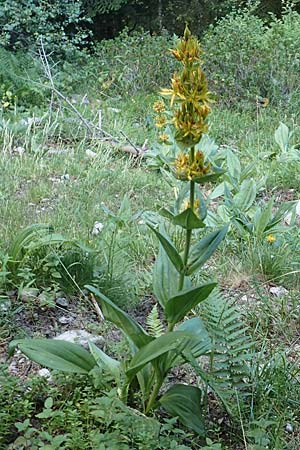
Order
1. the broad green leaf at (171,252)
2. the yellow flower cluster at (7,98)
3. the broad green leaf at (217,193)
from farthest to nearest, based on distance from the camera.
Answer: the yellow flower cluster at (7,98) < the broad green leaf at (217,193) < the broad green leaf at (171,252)

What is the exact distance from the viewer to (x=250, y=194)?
11.3 feet

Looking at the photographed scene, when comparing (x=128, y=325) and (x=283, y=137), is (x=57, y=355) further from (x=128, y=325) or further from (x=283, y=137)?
(x=283, y=137)

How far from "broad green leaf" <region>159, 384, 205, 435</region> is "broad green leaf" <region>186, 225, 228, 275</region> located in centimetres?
36

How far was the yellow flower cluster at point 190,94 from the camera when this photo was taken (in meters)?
1.57

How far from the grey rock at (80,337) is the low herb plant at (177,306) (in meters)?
0.30

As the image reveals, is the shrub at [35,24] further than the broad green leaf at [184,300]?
Yes

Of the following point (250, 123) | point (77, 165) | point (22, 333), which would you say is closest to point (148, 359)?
point (22, 333)

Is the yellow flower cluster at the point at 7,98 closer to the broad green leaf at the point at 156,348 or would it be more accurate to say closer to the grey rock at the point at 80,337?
the grey rock at the point at 80,337

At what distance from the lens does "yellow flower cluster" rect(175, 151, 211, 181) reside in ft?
5.36

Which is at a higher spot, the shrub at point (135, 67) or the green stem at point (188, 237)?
the green stem at point (188, 237)

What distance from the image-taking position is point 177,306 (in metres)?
1.74

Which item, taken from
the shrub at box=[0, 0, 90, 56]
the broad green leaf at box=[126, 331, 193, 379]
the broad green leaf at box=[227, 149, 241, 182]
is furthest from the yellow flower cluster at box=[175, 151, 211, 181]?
the shrub at box=[0, 0, 90, 56]

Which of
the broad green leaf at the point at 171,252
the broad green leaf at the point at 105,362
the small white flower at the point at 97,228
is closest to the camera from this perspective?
the broad green leaf at the point at 171,252

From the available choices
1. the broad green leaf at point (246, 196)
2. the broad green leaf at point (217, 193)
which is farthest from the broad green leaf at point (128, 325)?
the broad green leaf at point (217, 193)
